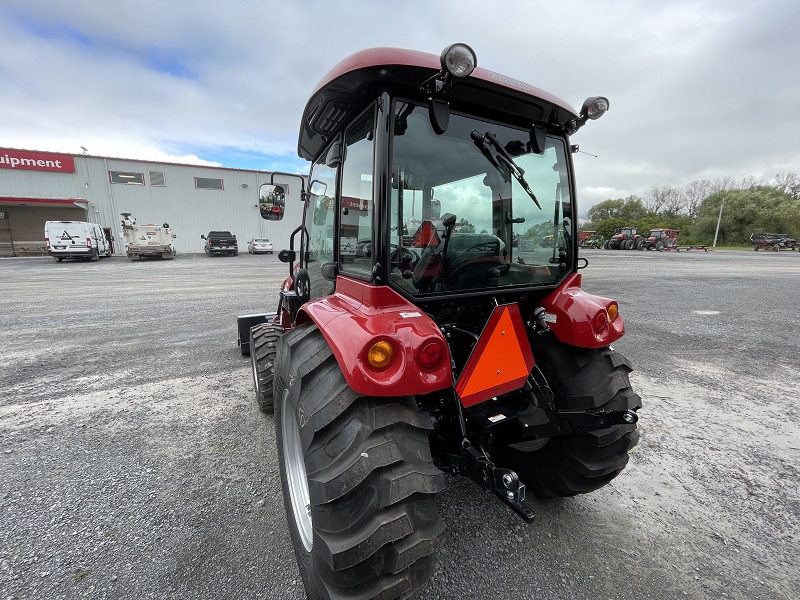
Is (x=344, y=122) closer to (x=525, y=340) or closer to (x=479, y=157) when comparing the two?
(x=479, y=157)

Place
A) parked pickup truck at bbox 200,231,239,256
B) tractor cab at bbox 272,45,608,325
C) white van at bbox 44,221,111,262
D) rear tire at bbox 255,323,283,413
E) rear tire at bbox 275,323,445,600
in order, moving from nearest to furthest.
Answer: rear tire at bbox 275,323,445,600
tractor cab at bbox 272,45,608,325
rear tire at bbox 255,323,283,413
white van at bbox 44,221,111,262
parked pickup truck at bbox 200,231,239,256

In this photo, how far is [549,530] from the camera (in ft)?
6.56

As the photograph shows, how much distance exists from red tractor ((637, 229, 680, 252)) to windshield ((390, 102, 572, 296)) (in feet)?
126

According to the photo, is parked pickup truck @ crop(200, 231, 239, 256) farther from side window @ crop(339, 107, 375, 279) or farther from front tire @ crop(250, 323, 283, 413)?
side window @ crop(339, 107, 375, 279)

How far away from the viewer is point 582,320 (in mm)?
1907

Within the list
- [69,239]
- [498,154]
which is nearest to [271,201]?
[498,154]

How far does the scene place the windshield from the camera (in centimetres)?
168

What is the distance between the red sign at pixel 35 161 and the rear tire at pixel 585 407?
3321 cm

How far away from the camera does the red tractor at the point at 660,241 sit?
33.2 metres

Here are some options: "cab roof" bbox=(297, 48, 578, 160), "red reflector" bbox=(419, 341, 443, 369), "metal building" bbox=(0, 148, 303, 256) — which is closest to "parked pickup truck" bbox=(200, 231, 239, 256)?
"metal building" bbox=(0, 148, 303, 256)

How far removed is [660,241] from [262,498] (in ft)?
132

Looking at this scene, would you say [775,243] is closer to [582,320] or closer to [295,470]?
[582,320]

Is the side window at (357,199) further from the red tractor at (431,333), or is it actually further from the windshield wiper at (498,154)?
the windshield wiper at (498,154)

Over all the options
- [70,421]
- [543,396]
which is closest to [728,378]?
[543,396]
